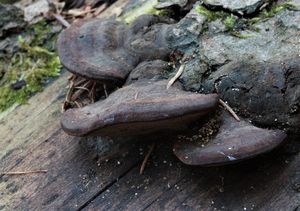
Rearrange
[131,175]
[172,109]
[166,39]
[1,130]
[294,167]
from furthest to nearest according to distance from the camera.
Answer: [1,130] → [166,39] → [131,175] → [294,167] → [172,109]

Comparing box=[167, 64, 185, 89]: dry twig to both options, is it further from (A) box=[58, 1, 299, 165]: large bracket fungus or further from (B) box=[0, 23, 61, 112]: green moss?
(B) box=[0, 23, 61, 112]: green moss

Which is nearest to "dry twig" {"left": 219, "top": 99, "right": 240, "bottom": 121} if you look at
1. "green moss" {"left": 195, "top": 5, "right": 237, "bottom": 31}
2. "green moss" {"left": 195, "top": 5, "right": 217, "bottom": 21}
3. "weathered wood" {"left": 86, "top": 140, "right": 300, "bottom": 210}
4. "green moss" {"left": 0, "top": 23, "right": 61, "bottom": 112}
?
"weathered wood" {"left": 86, "top": 140, "right": 300, "bottom": 210}

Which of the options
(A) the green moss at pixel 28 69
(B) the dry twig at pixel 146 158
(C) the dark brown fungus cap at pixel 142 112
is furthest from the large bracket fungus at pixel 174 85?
(A) the green moss at pixel 28 69

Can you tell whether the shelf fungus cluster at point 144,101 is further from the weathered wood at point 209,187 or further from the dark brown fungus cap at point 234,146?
the weathered wood at point 209,187

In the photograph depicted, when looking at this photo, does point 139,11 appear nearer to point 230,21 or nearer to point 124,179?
A: point 230,21

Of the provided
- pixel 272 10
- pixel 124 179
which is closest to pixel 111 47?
pixel 124 179

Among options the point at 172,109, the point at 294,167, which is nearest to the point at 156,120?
the point at 172,109

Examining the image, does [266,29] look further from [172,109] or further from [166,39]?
[172,109]
